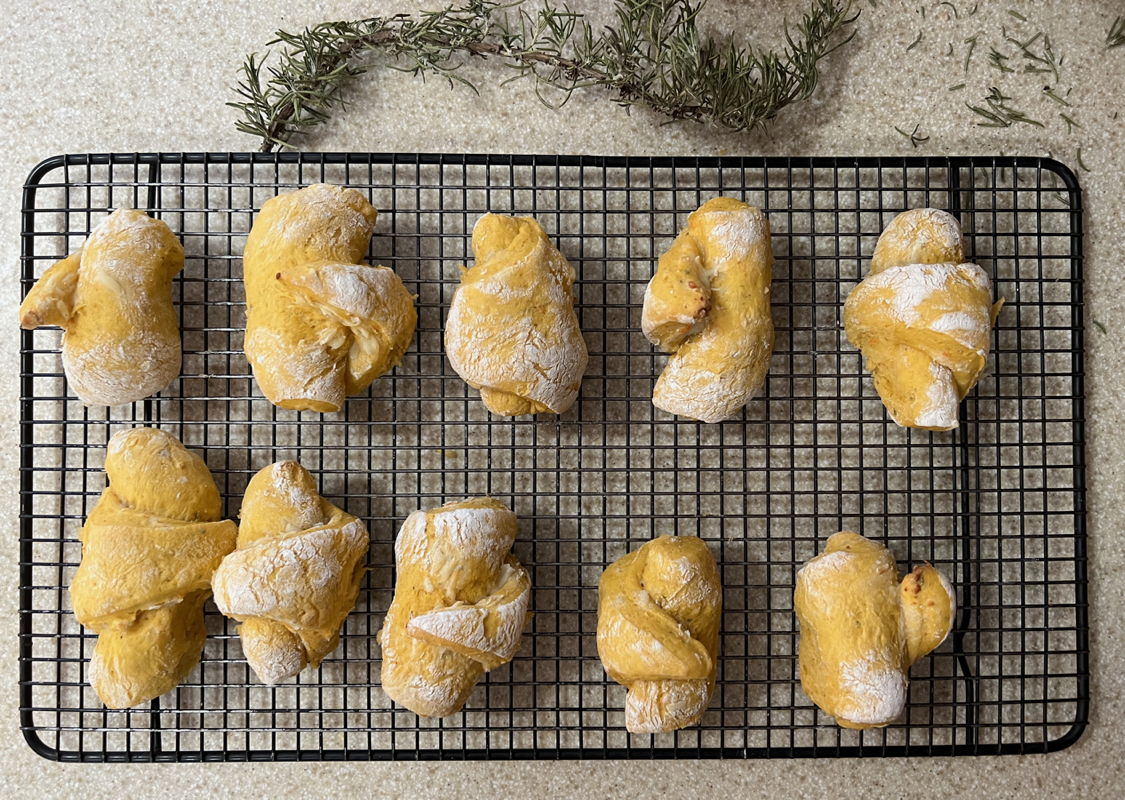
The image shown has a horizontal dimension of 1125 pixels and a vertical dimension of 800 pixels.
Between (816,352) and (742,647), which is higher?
(816,352)

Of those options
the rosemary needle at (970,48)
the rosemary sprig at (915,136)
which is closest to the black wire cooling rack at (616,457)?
the rosemary sprig at (915,136)

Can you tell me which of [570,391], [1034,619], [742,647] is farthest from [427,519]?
[1034,619]

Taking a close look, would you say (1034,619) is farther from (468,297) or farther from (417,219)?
(417,219)

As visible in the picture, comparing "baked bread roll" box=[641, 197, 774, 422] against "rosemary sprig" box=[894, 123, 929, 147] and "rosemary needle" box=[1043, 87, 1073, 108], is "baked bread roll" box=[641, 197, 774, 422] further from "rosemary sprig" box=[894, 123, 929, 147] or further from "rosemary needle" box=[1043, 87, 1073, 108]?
"rosemary needle" box=[1043, 87, 1073, 108]

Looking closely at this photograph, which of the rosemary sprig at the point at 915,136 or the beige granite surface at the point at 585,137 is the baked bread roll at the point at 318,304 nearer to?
the beige granite surface at the point at 585,137

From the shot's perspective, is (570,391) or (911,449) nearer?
(570,391)
